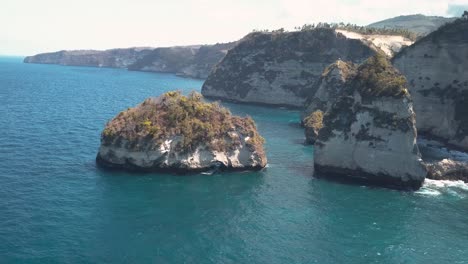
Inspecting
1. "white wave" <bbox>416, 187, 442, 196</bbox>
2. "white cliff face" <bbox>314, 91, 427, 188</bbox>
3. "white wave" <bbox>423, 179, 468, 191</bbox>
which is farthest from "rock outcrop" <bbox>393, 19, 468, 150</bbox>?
"white cliff face" <bbox>314, 91, 427, 188</bbox>

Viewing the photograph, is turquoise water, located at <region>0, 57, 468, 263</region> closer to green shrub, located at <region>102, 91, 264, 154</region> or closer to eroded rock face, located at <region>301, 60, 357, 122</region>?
green shrub, located at <region>102, 91, 264, 154</region>

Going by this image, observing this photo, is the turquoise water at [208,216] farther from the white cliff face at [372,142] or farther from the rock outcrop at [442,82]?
the rock outcrop at [442,82]

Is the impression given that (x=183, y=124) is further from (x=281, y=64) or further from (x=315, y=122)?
(x=281, y=64)

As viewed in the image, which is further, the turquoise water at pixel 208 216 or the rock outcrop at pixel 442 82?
the rock outcrop at pixel 442 82

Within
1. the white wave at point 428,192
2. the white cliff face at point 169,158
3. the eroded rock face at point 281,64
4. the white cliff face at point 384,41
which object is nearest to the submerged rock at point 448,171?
the white wave at point 428,192

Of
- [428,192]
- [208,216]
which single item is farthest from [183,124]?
[428,192]

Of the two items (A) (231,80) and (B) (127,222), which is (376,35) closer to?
(A) (231,80)
